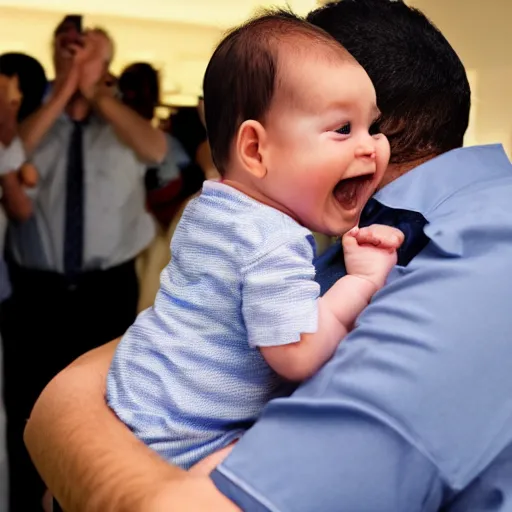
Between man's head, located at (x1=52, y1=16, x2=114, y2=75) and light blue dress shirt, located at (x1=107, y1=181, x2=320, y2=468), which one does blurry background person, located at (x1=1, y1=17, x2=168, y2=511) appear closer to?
man's head, located at (x1=52, y1=16, x2=114, y2=75)

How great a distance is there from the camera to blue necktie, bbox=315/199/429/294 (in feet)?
3.03

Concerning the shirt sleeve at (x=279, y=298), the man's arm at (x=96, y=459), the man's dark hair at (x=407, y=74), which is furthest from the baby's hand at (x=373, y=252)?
the man's arm at (x=96, y=459)

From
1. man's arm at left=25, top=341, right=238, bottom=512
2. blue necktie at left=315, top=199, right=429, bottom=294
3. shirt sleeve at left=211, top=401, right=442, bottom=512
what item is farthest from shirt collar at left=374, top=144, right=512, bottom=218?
man's arm at left=25, top=341, right=238, bottom=512

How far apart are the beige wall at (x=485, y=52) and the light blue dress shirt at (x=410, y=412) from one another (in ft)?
4.83

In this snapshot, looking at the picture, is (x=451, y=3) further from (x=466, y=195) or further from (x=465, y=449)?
(x=465, y=449)

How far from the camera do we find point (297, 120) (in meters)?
0.85

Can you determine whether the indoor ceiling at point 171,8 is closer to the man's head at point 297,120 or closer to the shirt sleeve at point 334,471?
the man's head at point 297,120

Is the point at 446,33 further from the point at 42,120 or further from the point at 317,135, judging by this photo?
the point at 317,135

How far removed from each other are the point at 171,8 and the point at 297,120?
1343mm

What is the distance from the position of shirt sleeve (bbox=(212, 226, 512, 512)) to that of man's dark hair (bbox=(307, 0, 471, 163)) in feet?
1.27

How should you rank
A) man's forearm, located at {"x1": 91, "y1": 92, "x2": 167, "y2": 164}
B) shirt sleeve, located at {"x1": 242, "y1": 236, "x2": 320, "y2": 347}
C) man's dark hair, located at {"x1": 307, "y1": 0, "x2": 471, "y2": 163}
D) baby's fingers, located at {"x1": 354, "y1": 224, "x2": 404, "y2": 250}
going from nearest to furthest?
shirt sleeve, located at {"x1": 242, "y1": 236, "x2": 320, "y2": 347} < baby's fingers, located at {"x1": 354, "y1": 224, "x2": 404, "y2": 250} < man's dark hair, located at {"x1": 307, "y1": 0, "x2": 471, "y2": 163} < man's forearm, located at {"x1": 91, "y1": 92, "x2": 167, "y2": 164}

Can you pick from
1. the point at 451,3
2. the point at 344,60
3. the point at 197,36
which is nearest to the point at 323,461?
the point at 344,60

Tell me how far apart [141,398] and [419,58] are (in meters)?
0.64

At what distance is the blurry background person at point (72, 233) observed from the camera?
75.2 inches
